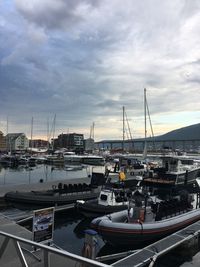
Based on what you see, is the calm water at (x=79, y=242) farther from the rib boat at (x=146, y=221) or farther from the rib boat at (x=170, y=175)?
the rib boat at (x=170, y=175)

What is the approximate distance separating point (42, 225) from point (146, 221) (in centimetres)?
699

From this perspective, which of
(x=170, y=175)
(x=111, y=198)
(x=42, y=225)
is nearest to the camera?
(x=42, y=225)

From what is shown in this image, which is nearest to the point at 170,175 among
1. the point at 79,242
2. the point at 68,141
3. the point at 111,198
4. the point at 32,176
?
the point at 111,198

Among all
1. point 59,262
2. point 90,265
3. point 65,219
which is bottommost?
point 65,219

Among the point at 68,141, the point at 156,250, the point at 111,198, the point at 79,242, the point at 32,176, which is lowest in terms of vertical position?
the point at 79,242

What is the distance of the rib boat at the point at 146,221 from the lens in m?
14.8

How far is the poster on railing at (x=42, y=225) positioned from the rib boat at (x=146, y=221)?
13.5 ft

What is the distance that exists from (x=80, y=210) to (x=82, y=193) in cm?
468

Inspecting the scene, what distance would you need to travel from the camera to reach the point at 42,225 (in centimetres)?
1126

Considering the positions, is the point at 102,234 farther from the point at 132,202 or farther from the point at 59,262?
the point at 59,262

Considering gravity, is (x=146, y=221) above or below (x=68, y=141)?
below

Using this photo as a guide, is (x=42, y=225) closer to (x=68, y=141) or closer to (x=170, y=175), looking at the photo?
(x=170, y=175)

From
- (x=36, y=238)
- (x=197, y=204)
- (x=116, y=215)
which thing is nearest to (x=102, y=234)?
(x=116, y=215)

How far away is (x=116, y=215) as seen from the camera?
16.6m
